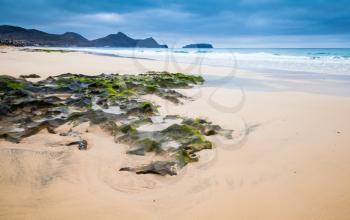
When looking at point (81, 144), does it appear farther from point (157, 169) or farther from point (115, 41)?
point (115, 41)

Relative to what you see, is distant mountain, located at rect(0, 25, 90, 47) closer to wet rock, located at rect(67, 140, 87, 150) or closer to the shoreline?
the shoreline

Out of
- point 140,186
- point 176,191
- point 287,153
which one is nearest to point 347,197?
point 287,153

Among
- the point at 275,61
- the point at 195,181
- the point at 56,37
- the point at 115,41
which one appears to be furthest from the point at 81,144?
the point at 56,37

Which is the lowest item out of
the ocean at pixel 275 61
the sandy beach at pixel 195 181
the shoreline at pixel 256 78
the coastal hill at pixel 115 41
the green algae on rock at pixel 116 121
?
the sandy beach at pixel 195 181

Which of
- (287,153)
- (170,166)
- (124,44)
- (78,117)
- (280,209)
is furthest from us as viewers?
(124,44)

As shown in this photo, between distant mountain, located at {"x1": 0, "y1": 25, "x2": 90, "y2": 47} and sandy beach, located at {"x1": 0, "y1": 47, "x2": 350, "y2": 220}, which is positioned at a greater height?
distant mountain, located at {"x1": 0, "y1": 25, "x2": 90, "y2": 47}

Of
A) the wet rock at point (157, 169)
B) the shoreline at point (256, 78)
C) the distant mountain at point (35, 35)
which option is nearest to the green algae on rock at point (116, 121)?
the wet rock at point (157, 169)

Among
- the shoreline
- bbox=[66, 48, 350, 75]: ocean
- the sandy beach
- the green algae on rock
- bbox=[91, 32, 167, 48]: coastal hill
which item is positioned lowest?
the sandy beach

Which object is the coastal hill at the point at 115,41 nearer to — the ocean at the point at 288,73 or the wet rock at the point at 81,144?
the ocean at the point at 288,73

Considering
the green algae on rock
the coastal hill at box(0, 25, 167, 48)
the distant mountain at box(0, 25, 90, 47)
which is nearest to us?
the green algae on rock

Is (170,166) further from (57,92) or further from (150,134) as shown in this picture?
(57,92)

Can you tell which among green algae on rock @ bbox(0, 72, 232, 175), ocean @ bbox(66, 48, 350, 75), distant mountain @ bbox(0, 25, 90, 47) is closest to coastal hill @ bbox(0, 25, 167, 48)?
distant mountain @ bbox(0, 25, 90, 47)
